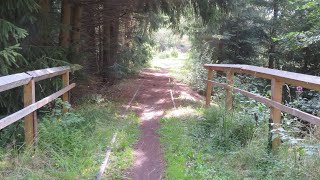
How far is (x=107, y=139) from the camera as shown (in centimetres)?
634

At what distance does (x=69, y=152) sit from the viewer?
17.1 ft

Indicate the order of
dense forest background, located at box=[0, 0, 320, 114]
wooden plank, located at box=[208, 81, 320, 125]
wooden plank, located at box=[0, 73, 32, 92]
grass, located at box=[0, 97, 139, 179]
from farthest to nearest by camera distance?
dense forest background, located at box=[0, 0, 320, 114], grass, located at box=[0, 97, 139, 179], wooden plank, located at box=[0, 73, 32, 92], wooden plank, located at box=[208, 81, 320, 125]

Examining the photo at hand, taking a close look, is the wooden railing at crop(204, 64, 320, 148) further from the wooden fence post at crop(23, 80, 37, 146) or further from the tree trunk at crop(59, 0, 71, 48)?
the tree trunk at crop(59, 0, 71, 48)

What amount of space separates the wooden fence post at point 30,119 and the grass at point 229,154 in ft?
6.75

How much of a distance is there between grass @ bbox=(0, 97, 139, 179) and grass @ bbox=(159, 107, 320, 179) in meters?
0.79

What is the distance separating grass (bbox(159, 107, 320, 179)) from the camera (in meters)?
3.93

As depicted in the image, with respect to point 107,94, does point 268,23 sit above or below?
above

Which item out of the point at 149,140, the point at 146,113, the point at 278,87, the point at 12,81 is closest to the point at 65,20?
the point at 146,113

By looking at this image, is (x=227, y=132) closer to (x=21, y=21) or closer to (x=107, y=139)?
(x=107, y=139)

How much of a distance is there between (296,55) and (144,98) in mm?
9116

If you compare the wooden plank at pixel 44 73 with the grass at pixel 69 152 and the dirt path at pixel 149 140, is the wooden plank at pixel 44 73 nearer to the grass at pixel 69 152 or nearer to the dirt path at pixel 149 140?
the grass at pixel 69 152

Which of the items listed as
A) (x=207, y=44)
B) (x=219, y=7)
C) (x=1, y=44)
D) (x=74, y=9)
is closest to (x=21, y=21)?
(x=1, y=44)

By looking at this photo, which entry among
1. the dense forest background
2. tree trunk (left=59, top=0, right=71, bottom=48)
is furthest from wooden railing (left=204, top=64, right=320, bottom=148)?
tree trunk (left=59, top=0, right=71, bottom=48)

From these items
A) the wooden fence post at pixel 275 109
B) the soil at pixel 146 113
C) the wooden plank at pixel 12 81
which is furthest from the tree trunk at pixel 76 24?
the wooden fence post at pixel 275 109
